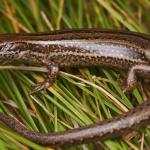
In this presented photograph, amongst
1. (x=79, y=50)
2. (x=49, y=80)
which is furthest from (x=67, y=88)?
(x=79, y=50)

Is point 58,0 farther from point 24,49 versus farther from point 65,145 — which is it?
point 65,145

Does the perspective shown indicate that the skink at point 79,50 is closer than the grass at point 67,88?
No

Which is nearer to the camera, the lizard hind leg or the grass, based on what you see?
the grass

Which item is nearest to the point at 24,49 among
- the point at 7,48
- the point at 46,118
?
the point at 7,48

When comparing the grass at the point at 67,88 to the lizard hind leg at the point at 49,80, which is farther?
the lizard hind leg at the point at 49,80
